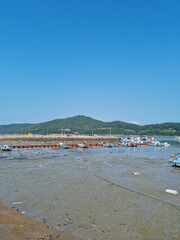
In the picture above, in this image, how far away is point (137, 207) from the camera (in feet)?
44.3

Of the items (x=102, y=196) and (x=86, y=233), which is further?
(x=102, y=196)

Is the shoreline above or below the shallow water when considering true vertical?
above

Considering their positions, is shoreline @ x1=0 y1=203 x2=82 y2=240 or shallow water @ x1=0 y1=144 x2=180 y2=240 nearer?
shoreline @ x1=0 y1=203 x2=82 y2=240

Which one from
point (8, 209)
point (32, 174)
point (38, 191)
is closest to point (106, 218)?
point (8, 209)

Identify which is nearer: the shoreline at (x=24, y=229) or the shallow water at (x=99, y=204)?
the shoreline at (x=24, y=229)

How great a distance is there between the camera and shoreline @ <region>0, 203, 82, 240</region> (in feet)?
27.5

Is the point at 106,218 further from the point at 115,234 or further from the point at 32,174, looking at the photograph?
the point at 32,174

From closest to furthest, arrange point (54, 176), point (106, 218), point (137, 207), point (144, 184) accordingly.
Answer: point (106, 218) < point (137, 207) < point (144, 184) < point (54, 176)

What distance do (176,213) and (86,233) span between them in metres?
6.50

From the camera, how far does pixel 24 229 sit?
9.10m

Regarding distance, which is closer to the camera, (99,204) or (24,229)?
(24,229)

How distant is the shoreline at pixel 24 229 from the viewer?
27.5 feet

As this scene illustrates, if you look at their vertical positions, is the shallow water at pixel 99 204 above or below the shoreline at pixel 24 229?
below

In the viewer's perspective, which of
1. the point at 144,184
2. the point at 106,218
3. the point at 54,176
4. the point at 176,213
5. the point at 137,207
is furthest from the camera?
the point at 54,176
